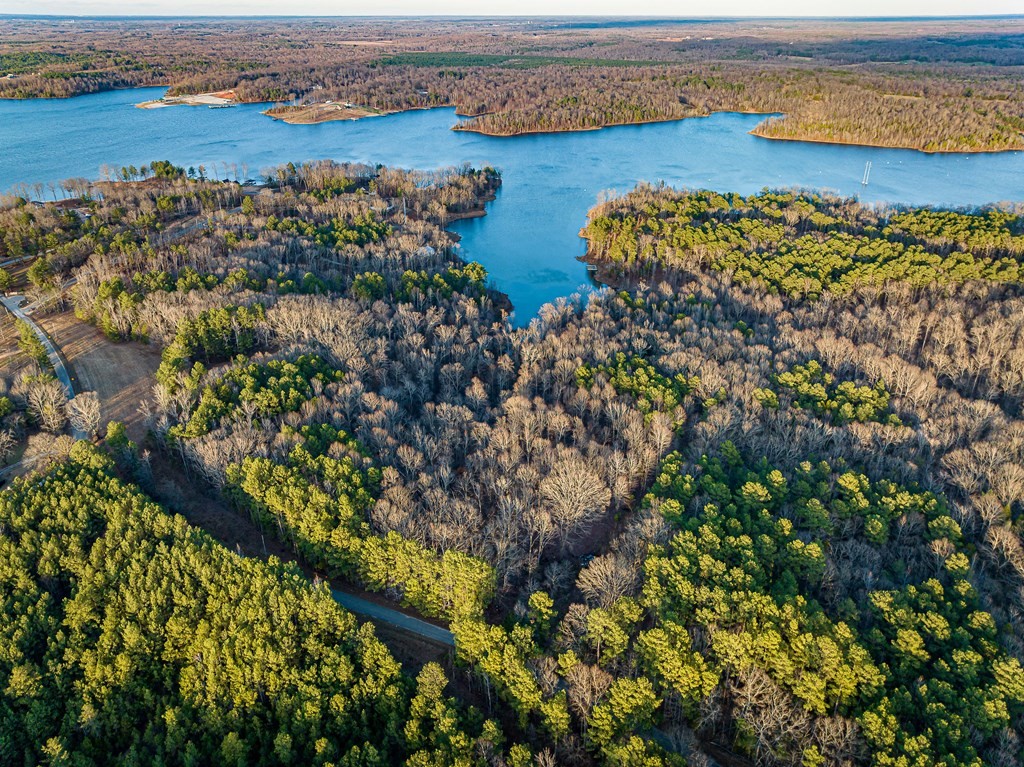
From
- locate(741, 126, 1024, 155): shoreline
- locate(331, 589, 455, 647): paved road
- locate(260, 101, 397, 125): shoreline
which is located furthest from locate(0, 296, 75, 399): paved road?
locate(741, 126, 1024, 155): shoreline

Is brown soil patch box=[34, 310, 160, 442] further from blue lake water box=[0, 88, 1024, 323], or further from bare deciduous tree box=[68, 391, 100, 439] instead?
blue lake water box=[0, 88, 1024, 323]

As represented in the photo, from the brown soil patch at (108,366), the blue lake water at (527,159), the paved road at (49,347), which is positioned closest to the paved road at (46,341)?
the paved road at (49,347)

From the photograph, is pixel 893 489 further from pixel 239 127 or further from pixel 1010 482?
pixel 239 127

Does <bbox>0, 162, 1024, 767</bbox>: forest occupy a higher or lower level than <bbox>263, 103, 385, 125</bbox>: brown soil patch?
lower

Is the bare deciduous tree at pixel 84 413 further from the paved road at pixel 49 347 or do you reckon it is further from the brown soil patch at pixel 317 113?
the brown soil patch at pixel 317 113

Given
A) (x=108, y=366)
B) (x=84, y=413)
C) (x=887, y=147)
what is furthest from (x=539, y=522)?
(x=887, y=147)
